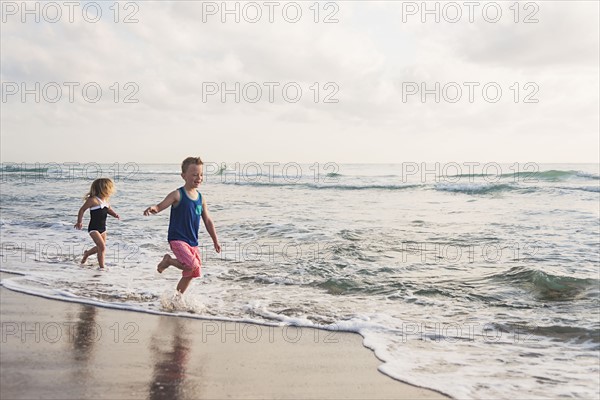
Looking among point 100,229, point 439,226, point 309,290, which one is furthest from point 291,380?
point 439,226

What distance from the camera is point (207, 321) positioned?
5.78m

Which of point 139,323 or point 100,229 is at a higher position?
point 100,229

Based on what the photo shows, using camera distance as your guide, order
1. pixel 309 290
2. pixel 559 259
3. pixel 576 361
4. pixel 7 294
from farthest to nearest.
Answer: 1. pixel 559 259
2. pixel 309 290
3. pixel 7 294
4. pixel 576 361

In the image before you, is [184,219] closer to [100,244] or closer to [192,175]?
[192,175]

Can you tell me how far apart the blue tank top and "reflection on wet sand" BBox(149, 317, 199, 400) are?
1.10 metres

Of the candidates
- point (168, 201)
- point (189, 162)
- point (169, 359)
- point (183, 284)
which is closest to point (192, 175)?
point (189, 162)

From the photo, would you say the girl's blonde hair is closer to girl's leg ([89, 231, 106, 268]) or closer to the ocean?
girl's leg ([89, 231, 106, 268])

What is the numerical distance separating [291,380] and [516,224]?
38.4ft

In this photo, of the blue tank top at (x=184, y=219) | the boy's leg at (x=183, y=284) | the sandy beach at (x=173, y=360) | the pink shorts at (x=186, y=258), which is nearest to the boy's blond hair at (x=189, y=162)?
the blue tank top at (x=184, y=219)

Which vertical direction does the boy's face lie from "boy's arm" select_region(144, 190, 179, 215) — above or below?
above

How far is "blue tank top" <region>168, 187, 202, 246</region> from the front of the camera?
6527mm

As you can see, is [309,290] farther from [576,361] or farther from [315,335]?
[576,361]

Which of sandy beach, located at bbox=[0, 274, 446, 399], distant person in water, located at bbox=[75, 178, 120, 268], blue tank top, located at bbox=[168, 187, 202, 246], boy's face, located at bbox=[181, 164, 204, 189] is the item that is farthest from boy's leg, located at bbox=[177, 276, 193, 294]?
distant person in water, located at bbox=[75, 178, 120, 268]

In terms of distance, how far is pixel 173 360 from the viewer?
433 centimetres
